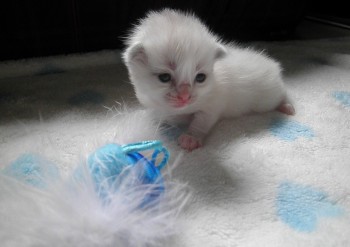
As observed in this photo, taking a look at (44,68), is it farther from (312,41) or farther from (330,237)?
(312,41)

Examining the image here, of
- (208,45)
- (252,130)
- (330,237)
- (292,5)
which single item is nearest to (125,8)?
(208,45)

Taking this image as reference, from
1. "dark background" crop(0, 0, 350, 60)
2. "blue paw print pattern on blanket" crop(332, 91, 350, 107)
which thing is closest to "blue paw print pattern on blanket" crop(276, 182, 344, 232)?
"blue paw print pattern on blanket" crop(332, 91, 350, 107)

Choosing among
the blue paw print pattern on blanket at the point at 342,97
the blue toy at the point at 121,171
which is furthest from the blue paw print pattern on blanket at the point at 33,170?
the blue paw print pattern on blanket at the point at 342,97

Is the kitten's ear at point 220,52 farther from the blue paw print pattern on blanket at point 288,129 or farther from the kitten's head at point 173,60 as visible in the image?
the blue paw print pattern on blanket at point 288,129

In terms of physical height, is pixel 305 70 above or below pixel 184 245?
below

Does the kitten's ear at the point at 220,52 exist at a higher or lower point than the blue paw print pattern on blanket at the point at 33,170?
higher

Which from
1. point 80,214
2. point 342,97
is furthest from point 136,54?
point 342,97
